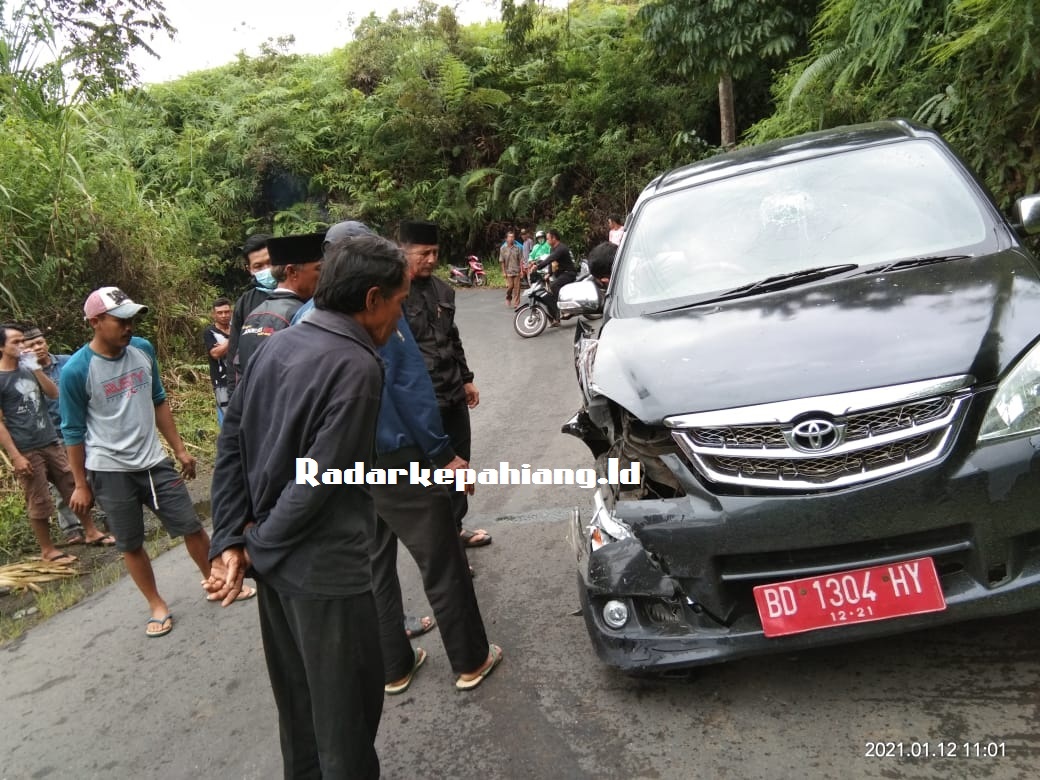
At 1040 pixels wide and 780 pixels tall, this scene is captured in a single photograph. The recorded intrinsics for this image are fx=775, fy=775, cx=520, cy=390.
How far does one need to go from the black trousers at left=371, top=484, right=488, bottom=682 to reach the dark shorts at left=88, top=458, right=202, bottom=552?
1656mm

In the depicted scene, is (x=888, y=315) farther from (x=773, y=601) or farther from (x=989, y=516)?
(x=773, y=601)

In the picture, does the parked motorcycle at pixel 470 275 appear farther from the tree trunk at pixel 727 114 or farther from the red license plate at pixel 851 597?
the red license plate at pixel 851 597

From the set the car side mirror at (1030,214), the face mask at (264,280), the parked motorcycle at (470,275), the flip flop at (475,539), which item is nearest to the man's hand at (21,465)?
the face mask at (264,280)

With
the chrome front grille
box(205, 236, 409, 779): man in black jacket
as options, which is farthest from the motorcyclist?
box(205, 236, 409, 779): man in black jacket

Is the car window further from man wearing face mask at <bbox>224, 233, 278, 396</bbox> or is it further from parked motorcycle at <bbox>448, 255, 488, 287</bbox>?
parked motorcycle at <bbox>448, 255, 488, 287</bbox>

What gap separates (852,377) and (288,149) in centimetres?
2154

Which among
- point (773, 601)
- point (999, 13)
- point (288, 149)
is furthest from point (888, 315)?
point (288, 149)

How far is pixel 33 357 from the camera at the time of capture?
574cm

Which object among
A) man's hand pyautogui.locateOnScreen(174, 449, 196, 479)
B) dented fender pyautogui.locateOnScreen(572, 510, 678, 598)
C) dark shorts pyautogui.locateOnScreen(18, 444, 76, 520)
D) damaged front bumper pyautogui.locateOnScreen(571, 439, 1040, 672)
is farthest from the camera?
dark shorts pyautogui.locateOnScreen(18, 444, 76, 520)

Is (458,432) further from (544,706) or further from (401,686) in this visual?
(544,706)

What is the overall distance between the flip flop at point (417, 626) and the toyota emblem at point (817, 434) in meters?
2.07

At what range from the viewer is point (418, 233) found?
365cm

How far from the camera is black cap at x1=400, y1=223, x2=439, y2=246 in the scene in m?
3.64

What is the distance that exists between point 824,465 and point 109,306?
11.3ft
